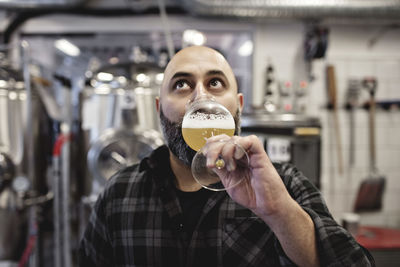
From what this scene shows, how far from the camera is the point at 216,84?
3.17 ft

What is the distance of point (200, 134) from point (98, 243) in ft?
2.08

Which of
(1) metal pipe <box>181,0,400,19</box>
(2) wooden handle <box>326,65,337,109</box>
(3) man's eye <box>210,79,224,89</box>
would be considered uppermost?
(1) metal pipe <box>181,0,400,19</box>

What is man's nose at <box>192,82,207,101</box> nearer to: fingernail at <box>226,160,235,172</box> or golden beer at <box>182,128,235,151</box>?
golden beer at <box>182,128,235,151</box>

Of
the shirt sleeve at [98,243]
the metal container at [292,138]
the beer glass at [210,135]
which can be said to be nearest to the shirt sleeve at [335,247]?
the beer glass at [210,135]

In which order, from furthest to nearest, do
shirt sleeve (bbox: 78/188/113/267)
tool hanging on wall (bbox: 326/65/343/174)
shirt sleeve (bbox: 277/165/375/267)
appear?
tool hanging on wall (bbox: 326/65/343/174) < shirt sleeve (bbox: 78/188/113/267) < shirt sleeve (bbox: 277/165/375/267)

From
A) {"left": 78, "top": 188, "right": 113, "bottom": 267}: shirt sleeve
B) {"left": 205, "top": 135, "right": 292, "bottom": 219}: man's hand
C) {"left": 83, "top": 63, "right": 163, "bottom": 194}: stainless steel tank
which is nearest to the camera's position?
{"left": 205, "top": 135, "right": 292, "bottom": 219}: man's hand

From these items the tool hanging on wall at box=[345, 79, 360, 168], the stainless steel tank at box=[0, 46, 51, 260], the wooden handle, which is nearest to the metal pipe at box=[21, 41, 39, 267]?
the stainless steel tank at box=[0, 46, 51, 260]

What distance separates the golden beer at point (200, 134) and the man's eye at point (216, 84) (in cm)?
20

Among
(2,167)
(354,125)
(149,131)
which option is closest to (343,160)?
(354,125)

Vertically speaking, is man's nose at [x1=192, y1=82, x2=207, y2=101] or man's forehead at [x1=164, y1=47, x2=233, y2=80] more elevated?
man's forehead at [x1=164, y1=47, x2=233, y2=80]

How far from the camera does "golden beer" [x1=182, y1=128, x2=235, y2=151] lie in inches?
31.5

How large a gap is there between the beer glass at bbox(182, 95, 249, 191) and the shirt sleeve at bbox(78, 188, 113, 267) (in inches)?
20.6

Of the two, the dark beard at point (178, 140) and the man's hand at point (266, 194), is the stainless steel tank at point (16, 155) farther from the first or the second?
the man's hand at point (266, 194)

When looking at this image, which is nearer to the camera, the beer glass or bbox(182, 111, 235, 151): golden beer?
the beer glass
